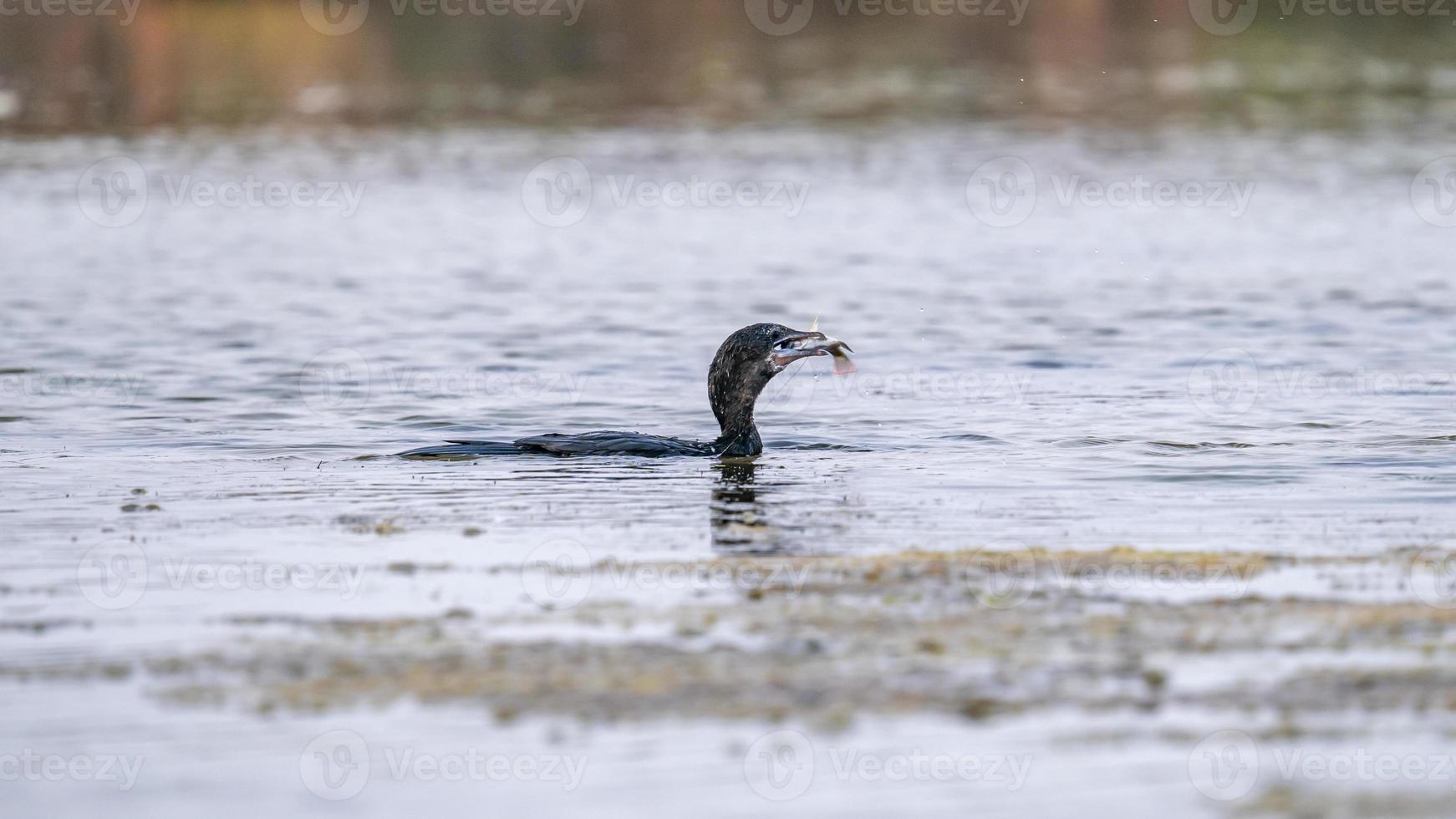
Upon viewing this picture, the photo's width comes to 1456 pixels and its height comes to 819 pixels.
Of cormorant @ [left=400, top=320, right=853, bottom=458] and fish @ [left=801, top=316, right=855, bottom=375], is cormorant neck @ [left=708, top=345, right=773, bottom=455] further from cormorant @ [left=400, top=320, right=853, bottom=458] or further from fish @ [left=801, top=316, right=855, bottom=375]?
fish @ [left=801, top=316, right=855, bottom=375]

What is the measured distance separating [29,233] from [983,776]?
73.0 ft

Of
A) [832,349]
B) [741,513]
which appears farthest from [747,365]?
[741,513]

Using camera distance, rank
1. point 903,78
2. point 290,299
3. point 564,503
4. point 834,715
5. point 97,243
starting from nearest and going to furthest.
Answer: point 834,715 < point 564,503 < point 290,299 < point 97,243 < point 903,78

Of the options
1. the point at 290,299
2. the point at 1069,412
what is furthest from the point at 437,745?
the point at 290,299

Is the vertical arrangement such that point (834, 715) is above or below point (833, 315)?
below

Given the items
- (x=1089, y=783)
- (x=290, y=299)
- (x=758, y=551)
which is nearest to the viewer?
(x=1089, y=783)

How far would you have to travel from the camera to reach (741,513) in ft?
35.9

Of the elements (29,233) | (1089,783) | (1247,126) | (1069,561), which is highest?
(1247,126)

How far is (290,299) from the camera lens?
21484 mm

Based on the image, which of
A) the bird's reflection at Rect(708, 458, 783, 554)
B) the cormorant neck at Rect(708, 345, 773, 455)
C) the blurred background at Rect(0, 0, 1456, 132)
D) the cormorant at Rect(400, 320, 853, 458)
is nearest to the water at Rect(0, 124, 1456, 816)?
the bird's reflection at Rect(708, 458, 783, 554)

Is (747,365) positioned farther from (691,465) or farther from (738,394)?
(691,465)

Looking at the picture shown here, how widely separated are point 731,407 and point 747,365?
30 centimetres

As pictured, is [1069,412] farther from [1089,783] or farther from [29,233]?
[29,233]

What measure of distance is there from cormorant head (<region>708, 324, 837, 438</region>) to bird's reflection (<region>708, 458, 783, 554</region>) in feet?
1.05
